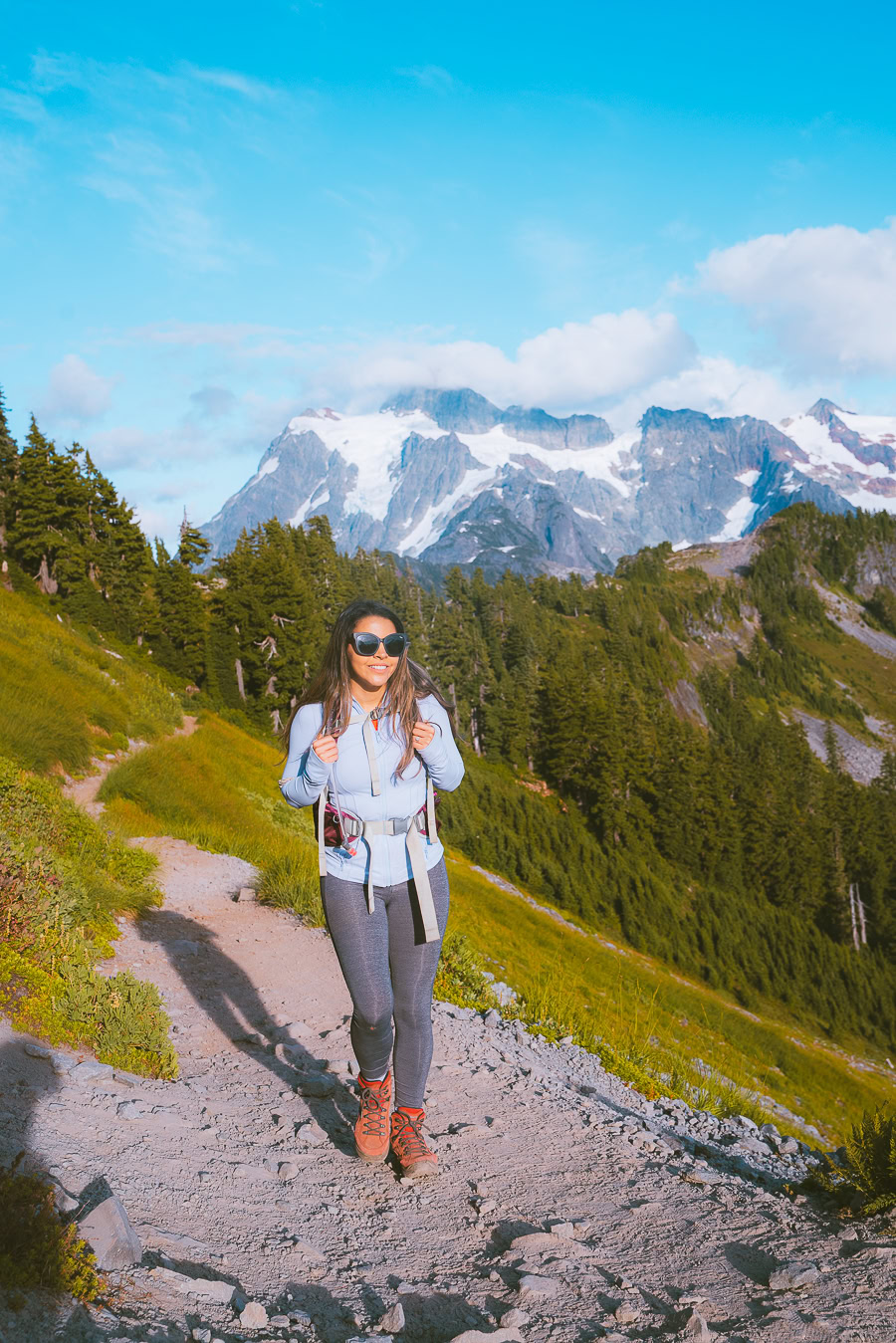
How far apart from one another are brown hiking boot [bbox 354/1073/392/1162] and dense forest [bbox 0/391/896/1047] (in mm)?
44453

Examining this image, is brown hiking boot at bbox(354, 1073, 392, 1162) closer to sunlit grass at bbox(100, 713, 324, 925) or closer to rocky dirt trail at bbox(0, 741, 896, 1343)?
rocky dirt trail at bbox(0, 741, 896, 1343)

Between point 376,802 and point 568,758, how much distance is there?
78.2 meters

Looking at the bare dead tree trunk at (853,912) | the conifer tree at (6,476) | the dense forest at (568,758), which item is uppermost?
the conifer tree at (6,476)

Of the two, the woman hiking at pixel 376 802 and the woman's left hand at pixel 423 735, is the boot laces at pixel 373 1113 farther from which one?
the woman's left hand at pixel 423 735

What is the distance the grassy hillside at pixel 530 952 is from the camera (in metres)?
8.55

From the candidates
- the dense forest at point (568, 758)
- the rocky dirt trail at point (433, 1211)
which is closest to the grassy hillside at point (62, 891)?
the rocky dirt trail at point (433, 1211)

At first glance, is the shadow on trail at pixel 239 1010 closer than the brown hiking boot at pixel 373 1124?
No

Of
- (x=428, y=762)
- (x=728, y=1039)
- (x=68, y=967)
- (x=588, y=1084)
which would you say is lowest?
(x=728, y=1039)

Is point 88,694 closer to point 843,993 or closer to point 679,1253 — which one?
point 679,1253

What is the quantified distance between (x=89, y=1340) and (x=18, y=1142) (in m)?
1.56

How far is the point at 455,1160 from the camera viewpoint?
4781 millimetres

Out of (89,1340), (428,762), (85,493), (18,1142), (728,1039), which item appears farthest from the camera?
(85,493)

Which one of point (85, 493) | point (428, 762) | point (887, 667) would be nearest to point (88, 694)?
point (428, 762)

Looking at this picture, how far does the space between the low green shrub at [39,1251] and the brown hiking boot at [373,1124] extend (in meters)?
1.89
